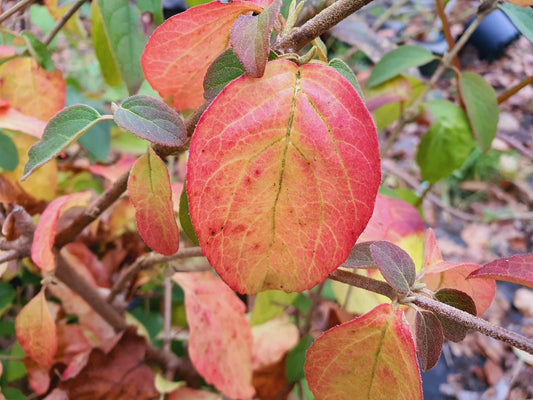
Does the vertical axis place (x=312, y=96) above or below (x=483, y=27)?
above

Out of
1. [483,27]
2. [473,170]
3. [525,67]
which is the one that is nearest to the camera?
[483,27]

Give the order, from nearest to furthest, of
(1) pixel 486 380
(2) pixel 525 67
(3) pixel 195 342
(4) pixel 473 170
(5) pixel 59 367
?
(3) pixel 195 342 → (5) pixel 59 367 → (1) pixel 486 380 → (4) pixel 473 170 → (2) pixel 525 67

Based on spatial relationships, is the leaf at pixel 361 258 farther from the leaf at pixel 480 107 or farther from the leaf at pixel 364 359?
the leaf at pixel 480 107

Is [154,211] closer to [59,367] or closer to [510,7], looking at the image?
[59,367]

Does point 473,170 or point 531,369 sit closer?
point 531,369

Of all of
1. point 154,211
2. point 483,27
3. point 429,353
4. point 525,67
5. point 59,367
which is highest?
point 154,211

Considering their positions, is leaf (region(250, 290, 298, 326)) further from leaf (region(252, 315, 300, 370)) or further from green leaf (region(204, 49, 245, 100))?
green leaf (region(204, 49, 245, 100))

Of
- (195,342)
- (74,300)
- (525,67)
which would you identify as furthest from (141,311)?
(525,67)

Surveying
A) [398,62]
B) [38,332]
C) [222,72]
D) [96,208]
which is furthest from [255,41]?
[398,62]
